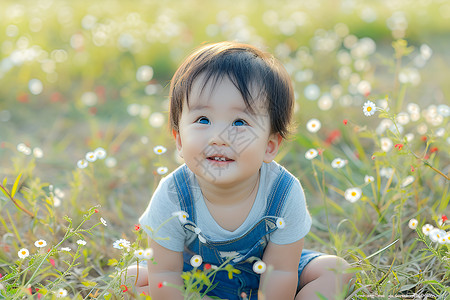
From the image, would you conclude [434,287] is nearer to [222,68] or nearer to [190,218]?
[190,218]

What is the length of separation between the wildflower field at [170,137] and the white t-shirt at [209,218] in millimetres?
94

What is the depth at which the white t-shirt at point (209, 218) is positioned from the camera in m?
1.82

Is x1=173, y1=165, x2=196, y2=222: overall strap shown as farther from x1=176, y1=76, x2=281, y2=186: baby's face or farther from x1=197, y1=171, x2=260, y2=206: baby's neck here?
x1=176, y1=76, x2=281, y2=186: baby's face

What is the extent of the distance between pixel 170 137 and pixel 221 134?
1260 mm

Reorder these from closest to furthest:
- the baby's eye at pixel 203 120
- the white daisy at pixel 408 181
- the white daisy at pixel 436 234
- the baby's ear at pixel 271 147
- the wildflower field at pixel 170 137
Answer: the white daisy at pixel 436 234, the baby's eye at pixel 203 120, the baby's ear at pixel 271 147, the wildflower field at pixel 170 137, the white daisy at pixel 408 181

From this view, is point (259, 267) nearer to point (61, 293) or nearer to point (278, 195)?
point (278, 195)

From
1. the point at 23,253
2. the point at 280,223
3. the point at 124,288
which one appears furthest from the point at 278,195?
the point at 23,253

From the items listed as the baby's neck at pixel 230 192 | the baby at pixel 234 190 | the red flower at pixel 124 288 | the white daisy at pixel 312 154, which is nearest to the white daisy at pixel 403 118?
the white daisy at pixel 312 154

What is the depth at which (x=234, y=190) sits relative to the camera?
5.98ft

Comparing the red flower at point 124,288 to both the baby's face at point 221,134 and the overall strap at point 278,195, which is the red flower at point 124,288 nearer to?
the baby's face at point 221,134

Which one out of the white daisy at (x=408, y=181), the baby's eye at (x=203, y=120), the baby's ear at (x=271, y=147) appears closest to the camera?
the baby's eye at (x=203, y=120)

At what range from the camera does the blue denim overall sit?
1.83m

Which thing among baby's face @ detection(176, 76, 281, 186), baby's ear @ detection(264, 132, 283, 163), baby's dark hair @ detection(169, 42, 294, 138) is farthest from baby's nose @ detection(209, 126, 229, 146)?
baby's ear @ detection(264, 132, 283, 163)

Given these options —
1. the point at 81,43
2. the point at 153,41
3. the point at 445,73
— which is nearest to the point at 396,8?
the point at 445,73
